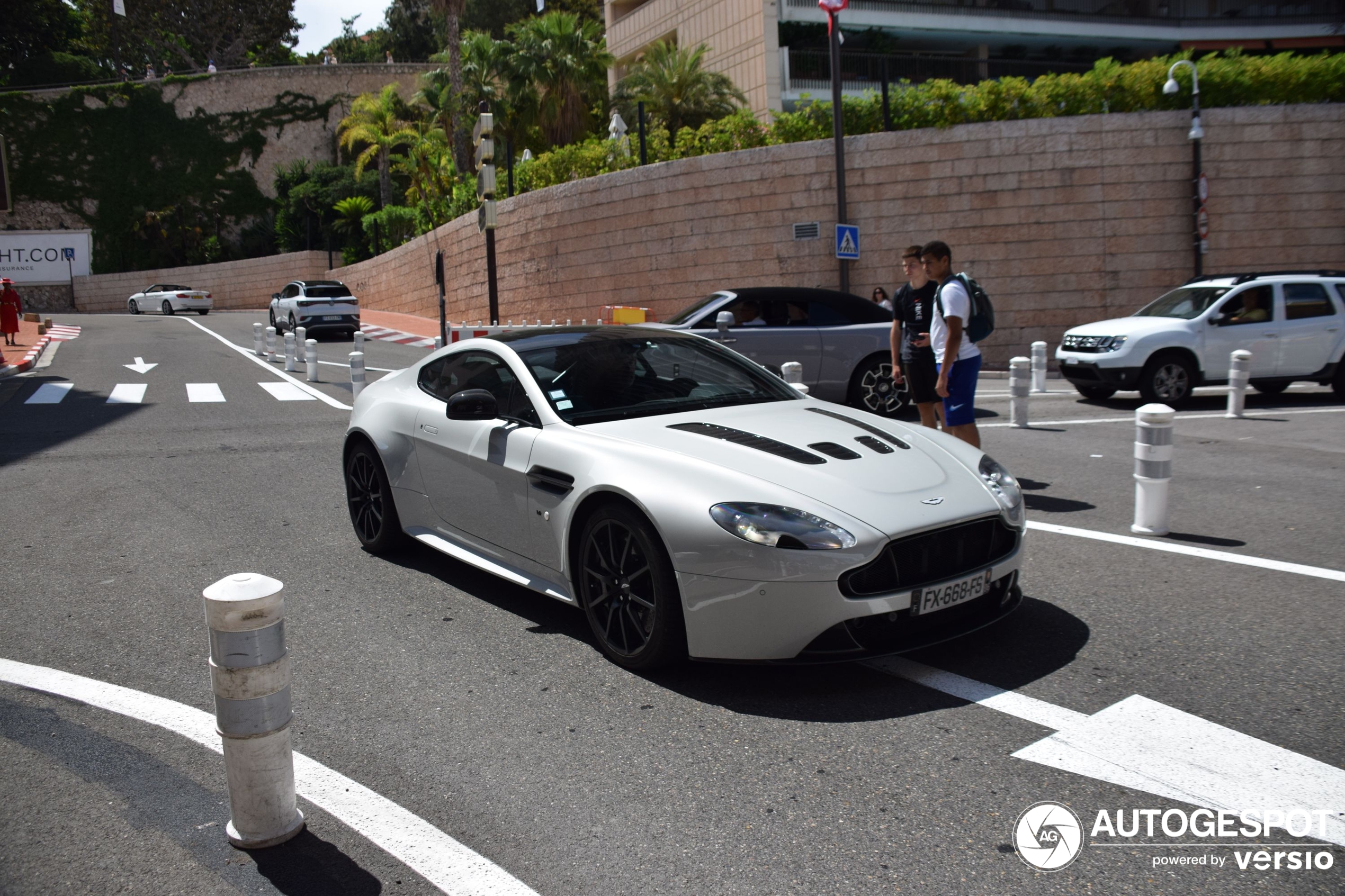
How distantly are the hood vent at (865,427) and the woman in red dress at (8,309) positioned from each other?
24.1 meters

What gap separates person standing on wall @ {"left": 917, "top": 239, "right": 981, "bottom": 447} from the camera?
7.25 metres

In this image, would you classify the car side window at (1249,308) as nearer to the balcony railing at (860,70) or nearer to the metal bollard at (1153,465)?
the metal bollard at (1153,465)

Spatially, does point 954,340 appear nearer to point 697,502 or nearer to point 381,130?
point 697,502

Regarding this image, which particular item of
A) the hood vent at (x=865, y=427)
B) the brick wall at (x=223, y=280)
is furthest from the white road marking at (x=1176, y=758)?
the brick wall at (x=223, y=280)

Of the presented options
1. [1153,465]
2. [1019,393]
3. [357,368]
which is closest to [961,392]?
[1153,465]

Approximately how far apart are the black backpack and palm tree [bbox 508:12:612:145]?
3096 centimetres

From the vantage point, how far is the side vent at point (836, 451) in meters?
4.59

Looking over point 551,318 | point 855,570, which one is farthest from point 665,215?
point 855,570

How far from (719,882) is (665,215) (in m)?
22.2

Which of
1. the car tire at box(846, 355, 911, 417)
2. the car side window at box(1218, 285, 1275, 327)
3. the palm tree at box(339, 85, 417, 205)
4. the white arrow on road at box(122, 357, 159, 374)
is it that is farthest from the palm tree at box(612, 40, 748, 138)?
the car tire at box(846, 355, 911, 417)

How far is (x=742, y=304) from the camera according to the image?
12.6m

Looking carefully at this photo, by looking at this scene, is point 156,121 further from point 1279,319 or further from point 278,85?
point 1279,319

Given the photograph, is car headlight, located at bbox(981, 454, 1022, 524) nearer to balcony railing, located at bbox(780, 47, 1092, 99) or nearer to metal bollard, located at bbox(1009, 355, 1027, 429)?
metal bollard, located at bbox(1009, 355, 1027, 429)

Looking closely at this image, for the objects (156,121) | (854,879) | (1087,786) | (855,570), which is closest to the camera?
(854,879)
